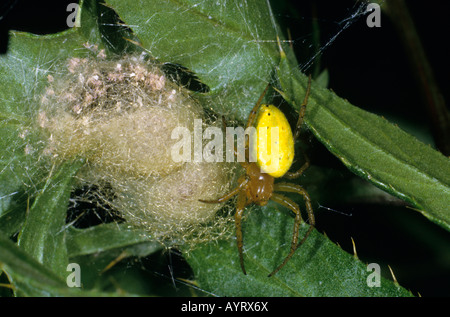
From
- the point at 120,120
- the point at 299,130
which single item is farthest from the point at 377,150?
the point at 120,120

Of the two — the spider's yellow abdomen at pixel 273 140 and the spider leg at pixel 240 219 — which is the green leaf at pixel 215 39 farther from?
the spider leg at pixel 240 219

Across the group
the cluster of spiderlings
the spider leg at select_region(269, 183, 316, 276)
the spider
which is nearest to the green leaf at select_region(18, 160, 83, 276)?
the cluster of spiderlings

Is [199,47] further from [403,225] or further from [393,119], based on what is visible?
[403,225]

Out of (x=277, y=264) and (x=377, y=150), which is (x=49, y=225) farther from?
(x=377, y=150)

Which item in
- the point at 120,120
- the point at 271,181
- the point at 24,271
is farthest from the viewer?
the point at 271,181

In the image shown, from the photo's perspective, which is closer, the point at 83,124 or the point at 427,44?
the point at 83,124

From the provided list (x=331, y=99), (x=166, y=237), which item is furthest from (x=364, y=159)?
(x=166, y=237)

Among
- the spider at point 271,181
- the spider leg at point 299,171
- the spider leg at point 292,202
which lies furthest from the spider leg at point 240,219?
the spider leg at point 299,171
